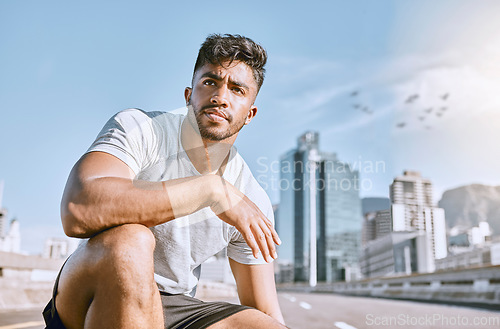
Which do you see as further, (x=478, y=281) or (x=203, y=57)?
(x=478, y=281)

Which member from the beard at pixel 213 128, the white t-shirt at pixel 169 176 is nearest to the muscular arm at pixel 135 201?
the white t-shirt at pixel 169 176

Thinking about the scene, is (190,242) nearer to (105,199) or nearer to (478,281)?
(105,199)

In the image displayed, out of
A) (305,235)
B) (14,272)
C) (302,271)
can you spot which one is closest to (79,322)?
(14,272)

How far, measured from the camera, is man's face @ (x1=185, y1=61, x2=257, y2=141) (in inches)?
73.5

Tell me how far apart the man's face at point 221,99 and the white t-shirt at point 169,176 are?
0.44 ft

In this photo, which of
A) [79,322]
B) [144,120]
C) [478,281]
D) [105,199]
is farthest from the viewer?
[478,281]

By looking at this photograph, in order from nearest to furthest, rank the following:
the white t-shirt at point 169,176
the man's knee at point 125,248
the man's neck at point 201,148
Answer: the man's knee at point 125,248, the white t-shirt at point 169,176, the man's neck at point 201,148

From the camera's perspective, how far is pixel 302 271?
120 meters

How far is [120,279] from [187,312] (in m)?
0.58

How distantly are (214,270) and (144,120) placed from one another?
5675 inches

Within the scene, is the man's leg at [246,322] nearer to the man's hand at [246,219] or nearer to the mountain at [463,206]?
the man's hand at [246,219]

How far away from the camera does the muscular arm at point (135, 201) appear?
54.6 inches

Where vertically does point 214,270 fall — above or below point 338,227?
below

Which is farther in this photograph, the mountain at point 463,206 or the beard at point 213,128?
the mountain at point 463,206
